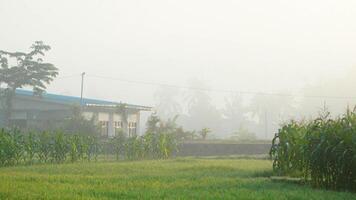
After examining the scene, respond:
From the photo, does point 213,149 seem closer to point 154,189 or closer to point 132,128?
point 132,128

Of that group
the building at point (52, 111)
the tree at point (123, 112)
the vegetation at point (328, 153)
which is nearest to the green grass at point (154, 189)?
the vegetation at point (328, 153)

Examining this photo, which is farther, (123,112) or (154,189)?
(123,112)

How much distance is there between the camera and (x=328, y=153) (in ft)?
40.2

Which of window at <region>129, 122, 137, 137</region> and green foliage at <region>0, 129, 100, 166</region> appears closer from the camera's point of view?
green foliage at <region>0, 129, 100, 166</region>

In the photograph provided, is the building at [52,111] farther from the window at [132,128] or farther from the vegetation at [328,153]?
the vegetation at [328,153]

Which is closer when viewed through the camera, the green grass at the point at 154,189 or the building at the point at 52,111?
the green grass at the point at 154,189

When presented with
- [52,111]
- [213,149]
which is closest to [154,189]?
[213,149]

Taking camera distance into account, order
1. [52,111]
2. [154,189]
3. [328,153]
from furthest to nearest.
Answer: [52,111] → [328,153] → [154,189]

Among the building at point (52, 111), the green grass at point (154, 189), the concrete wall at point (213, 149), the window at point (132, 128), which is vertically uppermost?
the building at point (52, 111)

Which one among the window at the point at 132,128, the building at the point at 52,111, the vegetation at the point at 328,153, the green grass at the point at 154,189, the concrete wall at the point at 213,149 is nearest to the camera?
the green grass at the point at 154,189

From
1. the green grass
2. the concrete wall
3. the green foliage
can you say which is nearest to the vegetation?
the green grass

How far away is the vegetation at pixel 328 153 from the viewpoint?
12.1 metres

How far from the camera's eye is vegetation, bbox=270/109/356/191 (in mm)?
12062

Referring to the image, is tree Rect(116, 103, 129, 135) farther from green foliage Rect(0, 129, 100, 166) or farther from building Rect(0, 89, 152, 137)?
green foliage Rect(0, 129, 100, 166)
